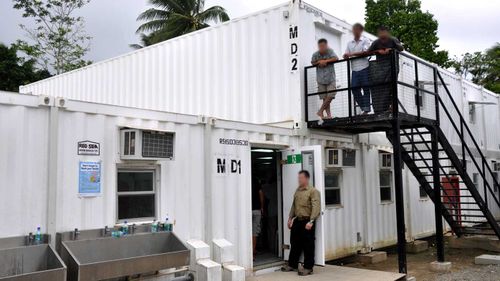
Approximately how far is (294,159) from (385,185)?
423 cm

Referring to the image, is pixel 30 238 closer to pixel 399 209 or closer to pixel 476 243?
pixel 399 209

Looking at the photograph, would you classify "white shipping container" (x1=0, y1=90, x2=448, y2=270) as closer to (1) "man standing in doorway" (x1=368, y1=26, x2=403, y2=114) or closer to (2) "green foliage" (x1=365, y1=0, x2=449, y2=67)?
(1) "man standing in doorway" (x1=368, y1=26, x2=403, y2=114)

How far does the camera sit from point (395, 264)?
9.52 m

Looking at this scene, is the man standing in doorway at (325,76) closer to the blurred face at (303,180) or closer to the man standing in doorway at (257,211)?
the blurred face at (303,180)

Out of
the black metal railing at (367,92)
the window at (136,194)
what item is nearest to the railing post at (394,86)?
the black metal railing at (367,92)

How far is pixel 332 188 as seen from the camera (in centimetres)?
975

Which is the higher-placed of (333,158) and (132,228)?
(333,158)

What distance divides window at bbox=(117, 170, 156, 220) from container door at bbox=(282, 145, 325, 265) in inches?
111

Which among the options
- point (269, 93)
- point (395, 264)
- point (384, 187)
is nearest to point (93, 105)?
point (269, 93)

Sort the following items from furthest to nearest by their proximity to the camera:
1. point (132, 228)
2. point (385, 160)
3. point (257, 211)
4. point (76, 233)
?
point (385, 160) → point (257, 211) → point (132, 228) → point (76, 233)

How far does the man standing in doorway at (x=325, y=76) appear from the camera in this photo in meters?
8.91

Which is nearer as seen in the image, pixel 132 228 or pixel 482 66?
pixel 132 228

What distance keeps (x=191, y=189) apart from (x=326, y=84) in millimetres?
3593

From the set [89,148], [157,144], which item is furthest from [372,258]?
[89,148]
